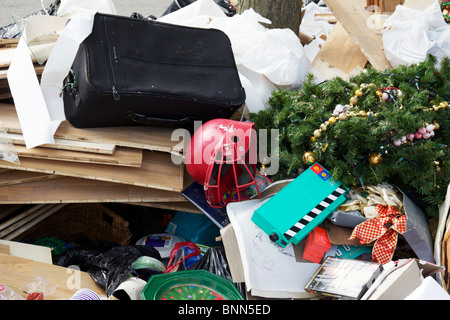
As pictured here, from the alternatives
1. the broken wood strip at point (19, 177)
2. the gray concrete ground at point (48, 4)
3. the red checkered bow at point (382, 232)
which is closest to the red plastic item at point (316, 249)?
the red checkered bow at point (382, 232)

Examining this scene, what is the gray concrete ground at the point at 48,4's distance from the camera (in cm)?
497

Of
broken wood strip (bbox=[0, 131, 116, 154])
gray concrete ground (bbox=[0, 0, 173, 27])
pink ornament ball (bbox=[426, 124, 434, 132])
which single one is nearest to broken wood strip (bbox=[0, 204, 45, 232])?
broken wood strip (bbox=[0, 131, 116, 154])

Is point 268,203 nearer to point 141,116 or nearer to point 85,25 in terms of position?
point 141,116

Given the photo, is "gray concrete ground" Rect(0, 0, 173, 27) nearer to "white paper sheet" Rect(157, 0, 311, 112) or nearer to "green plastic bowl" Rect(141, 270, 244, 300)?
"white paper sheet" Rect(157, 0, 311, 112)

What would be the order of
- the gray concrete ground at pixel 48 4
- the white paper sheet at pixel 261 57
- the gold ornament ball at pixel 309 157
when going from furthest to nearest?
the gray concrete ground at pixel 48 4, the white paper sheet at pixel 261 57, the gold ornament ball at pixel 309 157

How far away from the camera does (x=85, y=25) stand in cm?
237

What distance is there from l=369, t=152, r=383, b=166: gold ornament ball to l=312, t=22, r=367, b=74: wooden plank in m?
1.08

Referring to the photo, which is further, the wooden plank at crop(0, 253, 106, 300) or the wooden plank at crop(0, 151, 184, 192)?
the wooden plank at crop(0, 151, 184, 192)

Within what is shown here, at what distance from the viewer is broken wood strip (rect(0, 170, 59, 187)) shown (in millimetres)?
2504

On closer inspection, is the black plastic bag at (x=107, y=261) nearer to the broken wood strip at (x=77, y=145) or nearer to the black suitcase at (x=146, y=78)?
the broken wood strip at (x=77, y=145)

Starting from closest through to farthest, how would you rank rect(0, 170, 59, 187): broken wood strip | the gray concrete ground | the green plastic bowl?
1. the green plastic bowl
2. rect(0, 170, 59, 187): broken wood strip
3. the gray concrete ground

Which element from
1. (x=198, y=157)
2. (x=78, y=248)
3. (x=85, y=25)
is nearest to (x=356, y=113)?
(x=198, y=157)

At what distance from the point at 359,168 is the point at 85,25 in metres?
1.49

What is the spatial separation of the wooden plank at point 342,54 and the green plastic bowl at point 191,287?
175 centimetres
